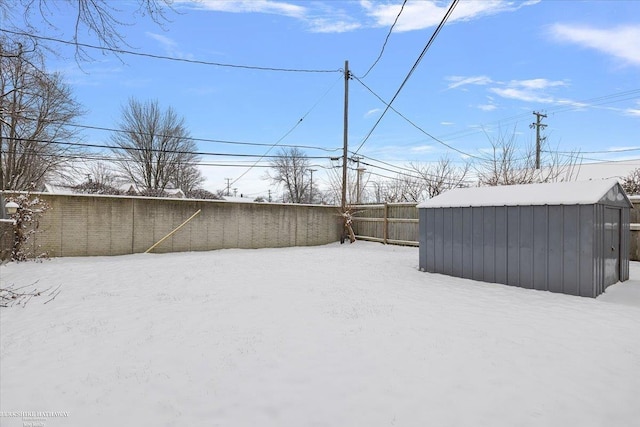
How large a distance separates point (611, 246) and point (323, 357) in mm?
5743

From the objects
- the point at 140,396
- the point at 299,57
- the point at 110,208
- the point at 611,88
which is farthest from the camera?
the point at 611,88

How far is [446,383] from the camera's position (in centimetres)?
264

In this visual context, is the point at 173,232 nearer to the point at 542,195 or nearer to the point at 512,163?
the point at 542,195

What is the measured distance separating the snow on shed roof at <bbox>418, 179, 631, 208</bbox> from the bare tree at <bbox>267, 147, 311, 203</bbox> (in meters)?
34.6

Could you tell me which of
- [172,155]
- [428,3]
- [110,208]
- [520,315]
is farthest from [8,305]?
[172,155]

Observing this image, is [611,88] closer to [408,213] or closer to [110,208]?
[408,213]

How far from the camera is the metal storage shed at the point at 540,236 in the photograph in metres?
5.37

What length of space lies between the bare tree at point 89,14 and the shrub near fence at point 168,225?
7.80 metres

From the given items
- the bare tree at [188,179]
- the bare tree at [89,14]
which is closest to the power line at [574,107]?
the bare tree at [89,14]

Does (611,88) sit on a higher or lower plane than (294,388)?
higher

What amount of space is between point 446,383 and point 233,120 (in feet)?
54.0

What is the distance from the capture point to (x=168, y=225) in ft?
36.4

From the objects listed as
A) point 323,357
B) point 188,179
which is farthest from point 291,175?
point 323,357

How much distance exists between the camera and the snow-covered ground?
2.31 m
